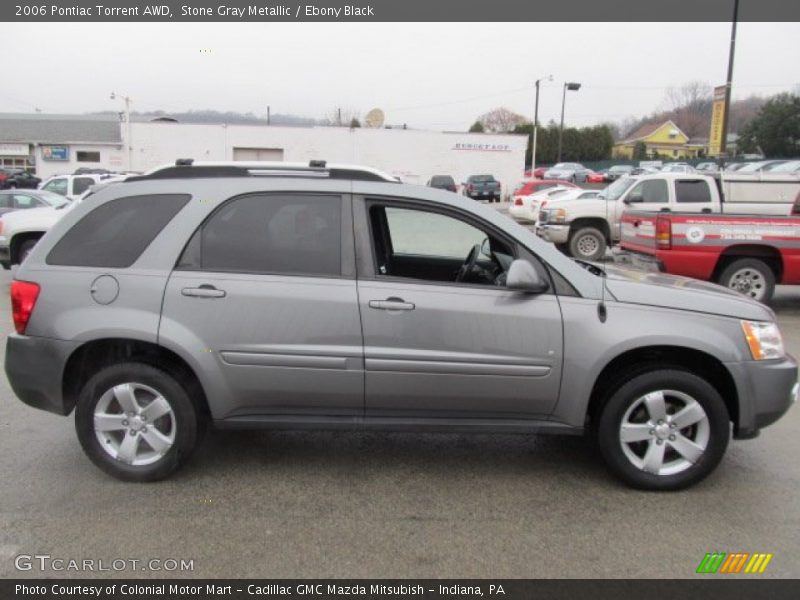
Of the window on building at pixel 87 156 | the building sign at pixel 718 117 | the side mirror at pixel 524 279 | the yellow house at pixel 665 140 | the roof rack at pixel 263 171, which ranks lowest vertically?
the side mirror at pixel 524 279

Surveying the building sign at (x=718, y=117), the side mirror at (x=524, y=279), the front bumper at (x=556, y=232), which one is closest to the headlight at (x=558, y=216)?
the front bumper at (x=556, y=232)

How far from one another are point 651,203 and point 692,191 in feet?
2.53

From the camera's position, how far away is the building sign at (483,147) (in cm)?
5072

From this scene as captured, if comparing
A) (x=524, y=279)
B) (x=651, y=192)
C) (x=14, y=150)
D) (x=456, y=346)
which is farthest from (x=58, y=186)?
(x=14, y=150)

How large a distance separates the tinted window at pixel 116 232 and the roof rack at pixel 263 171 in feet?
0.64

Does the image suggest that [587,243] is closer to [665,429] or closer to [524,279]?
[665,429]

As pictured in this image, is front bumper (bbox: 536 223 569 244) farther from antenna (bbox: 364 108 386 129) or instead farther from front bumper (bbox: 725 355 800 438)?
antenna (bbox: 364 108 386 129)

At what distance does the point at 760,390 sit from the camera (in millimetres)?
3738

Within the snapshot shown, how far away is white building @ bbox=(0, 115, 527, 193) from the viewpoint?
4638cm

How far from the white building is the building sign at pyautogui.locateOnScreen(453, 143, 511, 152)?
38 mm

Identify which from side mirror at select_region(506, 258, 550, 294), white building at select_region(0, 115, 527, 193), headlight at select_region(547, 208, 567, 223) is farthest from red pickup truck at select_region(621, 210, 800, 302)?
white building at select_region(0, 115, 527, 193)

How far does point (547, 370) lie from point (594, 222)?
11.2 meters

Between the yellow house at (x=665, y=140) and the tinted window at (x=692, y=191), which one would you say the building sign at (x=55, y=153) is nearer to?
the tinted window at (x=692, y=191)

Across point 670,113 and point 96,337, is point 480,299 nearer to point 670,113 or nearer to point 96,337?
point 96,337
